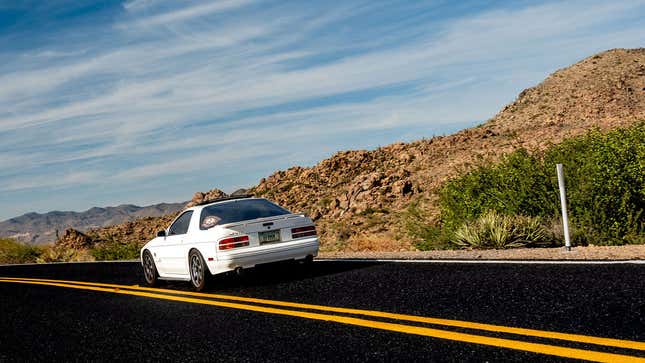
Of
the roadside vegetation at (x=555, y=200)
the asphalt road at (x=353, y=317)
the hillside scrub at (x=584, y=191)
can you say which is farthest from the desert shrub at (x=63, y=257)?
the asphalt road at (x=353, y=317)

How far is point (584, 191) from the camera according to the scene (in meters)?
16.6

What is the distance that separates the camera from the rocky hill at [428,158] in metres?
32.2

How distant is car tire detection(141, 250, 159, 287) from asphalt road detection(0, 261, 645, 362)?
3.92 ft

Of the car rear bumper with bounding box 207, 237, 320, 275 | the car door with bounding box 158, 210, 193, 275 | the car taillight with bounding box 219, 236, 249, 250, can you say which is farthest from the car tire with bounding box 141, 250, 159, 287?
the car taillight with bounding box 219, 236, 249, 250

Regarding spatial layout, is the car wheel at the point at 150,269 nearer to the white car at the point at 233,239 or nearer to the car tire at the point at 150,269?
the car tire at the point at 150,269

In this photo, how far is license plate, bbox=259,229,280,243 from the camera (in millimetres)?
10172

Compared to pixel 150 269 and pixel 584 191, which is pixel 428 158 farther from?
pixel 150 269

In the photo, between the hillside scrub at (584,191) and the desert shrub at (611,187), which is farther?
the desert shrub at (611,187)

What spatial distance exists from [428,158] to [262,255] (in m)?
30.1

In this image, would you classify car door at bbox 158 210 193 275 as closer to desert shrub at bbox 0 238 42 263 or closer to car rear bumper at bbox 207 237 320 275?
car rear bumper at bbox 207 237 320 275

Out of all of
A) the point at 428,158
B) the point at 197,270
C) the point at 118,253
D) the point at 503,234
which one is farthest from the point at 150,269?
the point at 428,158

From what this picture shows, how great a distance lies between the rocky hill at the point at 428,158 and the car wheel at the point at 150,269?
930 centimetres

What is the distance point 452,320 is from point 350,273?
13.9ft

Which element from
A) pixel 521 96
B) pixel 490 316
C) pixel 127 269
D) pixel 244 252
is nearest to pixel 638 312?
pixel 490 316
